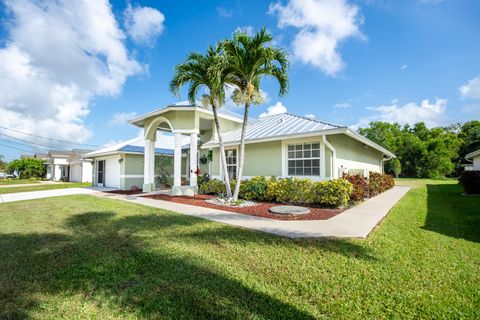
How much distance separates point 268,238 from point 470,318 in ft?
11.2

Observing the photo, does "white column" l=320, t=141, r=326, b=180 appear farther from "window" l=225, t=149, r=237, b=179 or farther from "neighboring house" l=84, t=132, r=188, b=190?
"neighboring house" l=84, t=132, r=188, b=190

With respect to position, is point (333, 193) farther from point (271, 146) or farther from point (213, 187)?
point (213, 187)

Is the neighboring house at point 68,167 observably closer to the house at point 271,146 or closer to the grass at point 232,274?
the house at point 271,146

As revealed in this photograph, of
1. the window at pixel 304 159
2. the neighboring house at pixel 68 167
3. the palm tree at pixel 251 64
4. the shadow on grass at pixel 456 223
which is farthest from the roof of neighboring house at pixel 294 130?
the neighboring house at pixel 68 167

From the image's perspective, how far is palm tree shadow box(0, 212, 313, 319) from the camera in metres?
2.84

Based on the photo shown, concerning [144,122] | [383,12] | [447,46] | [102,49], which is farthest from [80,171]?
[447,46]

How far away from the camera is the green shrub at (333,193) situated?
9.04m

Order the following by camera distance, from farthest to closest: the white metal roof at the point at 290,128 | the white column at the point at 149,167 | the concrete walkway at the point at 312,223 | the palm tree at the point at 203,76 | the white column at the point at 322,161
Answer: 1. the white column at the point at 149,167
2. the white metal roof at the point at 290,128
3. the white column at the point at 322,161
4. the palm tree at the point at 203,76
5. the concrete walkway at the point at 312,223

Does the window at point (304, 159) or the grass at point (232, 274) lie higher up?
the window at point (304, 159)

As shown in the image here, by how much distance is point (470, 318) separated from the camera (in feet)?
8.75

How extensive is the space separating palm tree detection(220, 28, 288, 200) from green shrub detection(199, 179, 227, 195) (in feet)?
16.1

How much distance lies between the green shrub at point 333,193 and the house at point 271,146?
1381 millimetres

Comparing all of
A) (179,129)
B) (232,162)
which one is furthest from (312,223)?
(179,129)

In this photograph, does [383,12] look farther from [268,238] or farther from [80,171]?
[80,171]
